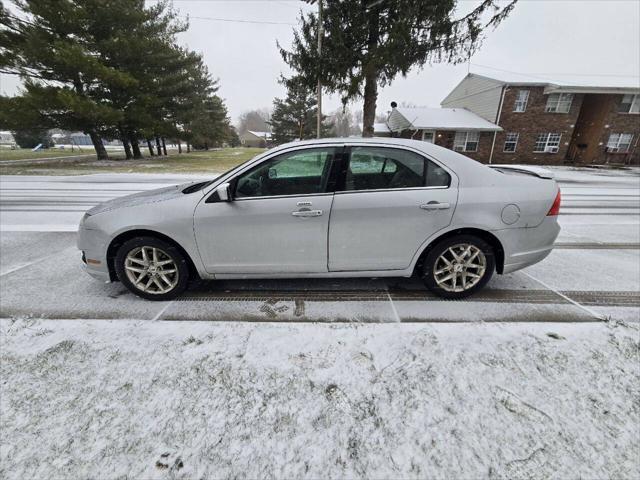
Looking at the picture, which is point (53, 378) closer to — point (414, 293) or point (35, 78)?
point (414, 293)

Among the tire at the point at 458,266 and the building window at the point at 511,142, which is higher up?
the building window at the point at 511,142

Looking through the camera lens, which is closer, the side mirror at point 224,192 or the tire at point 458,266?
the side mirror at point 224,192

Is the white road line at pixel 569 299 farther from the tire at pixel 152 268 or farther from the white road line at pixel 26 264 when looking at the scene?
the white road line at pixel 26 264

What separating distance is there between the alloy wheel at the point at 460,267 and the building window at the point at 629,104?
30.9 metres

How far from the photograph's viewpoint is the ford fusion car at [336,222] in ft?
8.93

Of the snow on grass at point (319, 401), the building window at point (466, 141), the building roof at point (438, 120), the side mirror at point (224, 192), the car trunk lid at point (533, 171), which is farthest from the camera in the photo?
the building window at point (466, 141)

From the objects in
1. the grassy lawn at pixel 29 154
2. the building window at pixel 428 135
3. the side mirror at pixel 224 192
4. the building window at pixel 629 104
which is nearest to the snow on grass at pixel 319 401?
the side mirror at pixel 224 192

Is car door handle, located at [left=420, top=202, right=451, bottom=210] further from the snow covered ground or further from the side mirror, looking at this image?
the side mirror

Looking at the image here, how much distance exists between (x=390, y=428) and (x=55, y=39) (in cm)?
2569

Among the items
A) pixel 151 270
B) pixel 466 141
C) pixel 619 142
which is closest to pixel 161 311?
pixel 151 270

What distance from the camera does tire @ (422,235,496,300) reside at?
9.38 feet

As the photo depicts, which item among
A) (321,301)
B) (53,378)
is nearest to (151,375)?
(53,378)

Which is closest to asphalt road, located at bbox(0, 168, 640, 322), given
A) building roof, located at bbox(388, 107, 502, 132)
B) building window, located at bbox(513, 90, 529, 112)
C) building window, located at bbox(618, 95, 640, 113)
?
building roof, located at bbox(388, 107, 502, 132)

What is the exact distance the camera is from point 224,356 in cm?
221
